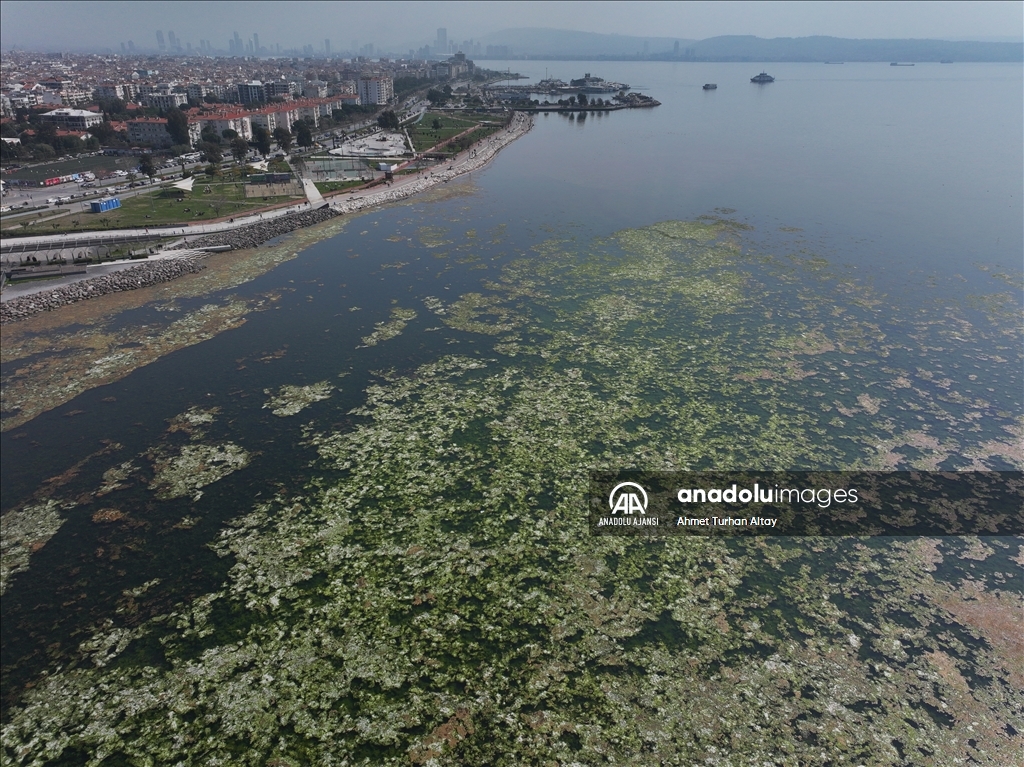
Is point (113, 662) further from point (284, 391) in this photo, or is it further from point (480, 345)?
point (480, 345)

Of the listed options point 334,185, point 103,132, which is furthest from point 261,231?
point 103,132

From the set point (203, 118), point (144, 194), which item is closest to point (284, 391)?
point (144, 194)

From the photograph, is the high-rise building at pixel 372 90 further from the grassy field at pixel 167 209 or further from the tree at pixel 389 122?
the grassy field at pixel 167 209

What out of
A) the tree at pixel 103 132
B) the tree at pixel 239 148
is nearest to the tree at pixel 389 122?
the tree at pixel 239 148

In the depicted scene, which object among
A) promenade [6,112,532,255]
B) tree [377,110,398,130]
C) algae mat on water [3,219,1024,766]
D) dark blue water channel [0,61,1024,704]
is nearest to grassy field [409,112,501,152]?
tree [377,110,398,130]

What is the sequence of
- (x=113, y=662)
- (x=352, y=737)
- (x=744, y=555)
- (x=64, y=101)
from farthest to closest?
1. (x=64, y=101)
2. (x=744, y=555)
3. (x=113, y=662)
4. (x=352, y=737)

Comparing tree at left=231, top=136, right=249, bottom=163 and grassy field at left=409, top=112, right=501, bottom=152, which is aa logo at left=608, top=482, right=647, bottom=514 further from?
grassy field at left=409, top=112, right=501, bottom=152

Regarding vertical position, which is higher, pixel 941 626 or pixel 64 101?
pixel 64 101
